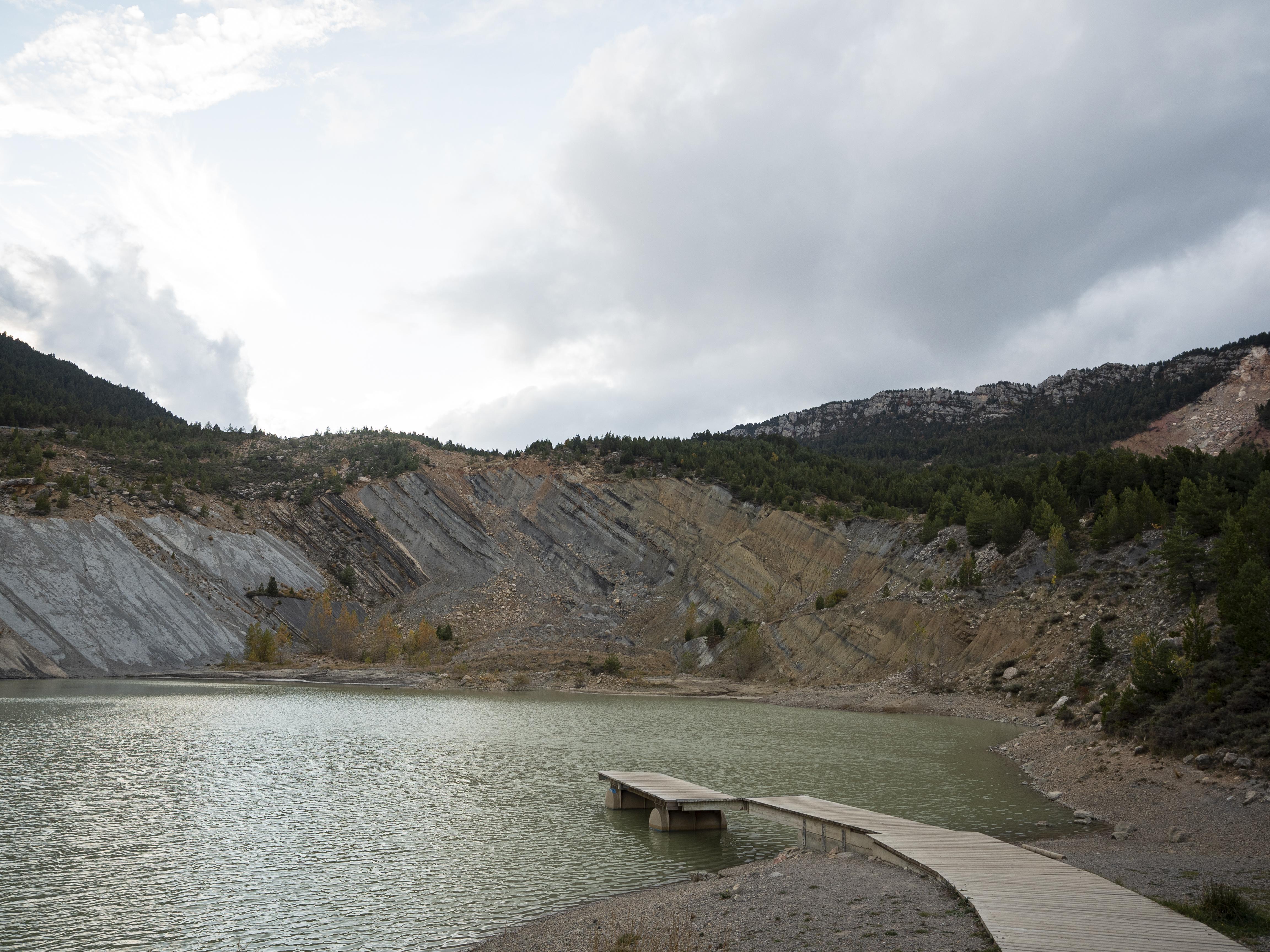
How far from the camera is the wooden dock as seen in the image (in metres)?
19.9

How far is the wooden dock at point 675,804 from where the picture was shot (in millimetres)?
19906

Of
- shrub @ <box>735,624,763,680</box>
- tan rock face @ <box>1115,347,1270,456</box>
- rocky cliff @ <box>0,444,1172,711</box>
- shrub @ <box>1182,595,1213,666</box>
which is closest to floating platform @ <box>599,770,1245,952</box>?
shrub @ <box>1182,595,1213,666</box>

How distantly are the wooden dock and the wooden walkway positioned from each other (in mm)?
2074

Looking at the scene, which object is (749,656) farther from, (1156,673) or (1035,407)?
(1035,407)

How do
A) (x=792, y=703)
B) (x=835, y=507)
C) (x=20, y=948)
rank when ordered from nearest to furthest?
(x=20, y=948) → (x=792, y=703) → (x=835, y=507)

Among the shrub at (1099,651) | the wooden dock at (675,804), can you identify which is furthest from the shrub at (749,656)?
the wooden dock at (675,804)

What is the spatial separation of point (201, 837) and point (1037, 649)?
158 feet

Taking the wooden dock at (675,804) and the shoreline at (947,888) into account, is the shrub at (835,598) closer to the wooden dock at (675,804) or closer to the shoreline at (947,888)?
the shoreline at (947,888)

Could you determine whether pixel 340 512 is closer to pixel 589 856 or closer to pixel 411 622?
pixel 411 622

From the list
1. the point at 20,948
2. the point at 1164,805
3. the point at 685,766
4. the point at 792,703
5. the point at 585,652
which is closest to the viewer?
the point at 20,948

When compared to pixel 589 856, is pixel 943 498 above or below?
above

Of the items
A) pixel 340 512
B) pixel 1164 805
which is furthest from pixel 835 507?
pixel 1164 805

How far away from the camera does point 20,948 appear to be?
11281 mm

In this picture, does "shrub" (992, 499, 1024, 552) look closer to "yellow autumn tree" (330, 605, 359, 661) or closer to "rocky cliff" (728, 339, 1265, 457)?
"yellow autumn tree" (330, 605, 359, 661)
